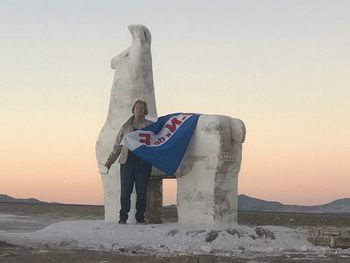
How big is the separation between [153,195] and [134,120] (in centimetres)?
165

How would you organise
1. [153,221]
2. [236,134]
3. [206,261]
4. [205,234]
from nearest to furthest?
[206,261], [205,234], [236,134], [153,221]

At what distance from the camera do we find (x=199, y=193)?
35.7ft

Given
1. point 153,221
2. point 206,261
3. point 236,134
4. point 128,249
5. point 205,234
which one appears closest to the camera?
point 206,261

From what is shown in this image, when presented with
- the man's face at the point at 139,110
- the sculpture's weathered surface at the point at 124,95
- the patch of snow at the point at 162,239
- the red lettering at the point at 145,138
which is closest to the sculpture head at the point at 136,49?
the sculpture's weathered surface at the point at 124,95

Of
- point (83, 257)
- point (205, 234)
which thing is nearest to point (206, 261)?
point (83, 257)

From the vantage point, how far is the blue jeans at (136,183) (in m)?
11.0

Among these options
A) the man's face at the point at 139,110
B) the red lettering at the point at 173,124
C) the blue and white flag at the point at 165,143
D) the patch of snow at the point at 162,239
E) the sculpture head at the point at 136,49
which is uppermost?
the sculpture head at the point at 136,49

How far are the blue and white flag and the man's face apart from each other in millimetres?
249

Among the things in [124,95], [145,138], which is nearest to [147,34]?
[124,95]

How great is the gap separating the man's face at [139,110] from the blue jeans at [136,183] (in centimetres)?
79

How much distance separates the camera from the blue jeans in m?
11.0

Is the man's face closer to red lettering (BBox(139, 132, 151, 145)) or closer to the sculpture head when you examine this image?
red lettering (BBox(139, 132, 151, 145))

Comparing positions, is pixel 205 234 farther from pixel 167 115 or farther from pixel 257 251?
pixel 167 115

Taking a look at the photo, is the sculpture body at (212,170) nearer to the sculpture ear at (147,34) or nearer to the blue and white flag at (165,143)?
the blue and white flag at (165,143)
